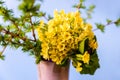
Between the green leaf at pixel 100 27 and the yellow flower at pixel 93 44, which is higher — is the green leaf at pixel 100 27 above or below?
above

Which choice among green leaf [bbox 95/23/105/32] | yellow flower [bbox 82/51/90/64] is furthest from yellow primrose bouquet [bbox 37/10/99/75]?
green leaf [bbox 95/23/105/32]

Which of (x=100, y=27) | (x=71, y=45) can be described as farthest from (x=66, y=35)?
(x=100, y=27)

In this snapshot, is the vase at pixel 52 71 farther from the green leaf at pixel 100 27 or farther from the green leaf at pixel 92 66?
the green leaf at pixel 100 27

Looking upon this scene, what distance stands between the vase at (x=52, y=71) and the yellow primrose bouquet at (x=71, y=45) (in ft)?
0.06

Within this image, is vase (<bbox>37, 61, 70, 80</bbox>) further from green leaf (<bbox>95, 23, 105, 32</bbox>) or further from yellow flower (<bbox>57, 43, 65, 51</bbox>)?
green leaf (<bbox>95, 23, 105, 32</bbox>)

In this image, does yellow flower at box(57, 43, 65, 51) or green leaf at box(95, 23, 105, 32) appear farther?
green leaf at box(95, 23, 105, 32)

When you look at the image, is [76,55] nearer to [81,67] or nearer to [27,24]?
[81,67]

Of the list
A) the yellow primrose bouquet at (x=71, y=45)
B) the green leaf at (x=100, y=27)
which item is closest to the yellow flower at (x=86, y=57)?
the yellow primrose bouquet at (x=71, y=45)

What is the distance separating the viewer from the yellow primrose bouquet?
3.49 ft

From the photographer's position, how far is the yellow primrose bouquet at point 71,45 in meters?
1.06

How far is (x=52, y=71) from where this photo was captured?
1.10 m

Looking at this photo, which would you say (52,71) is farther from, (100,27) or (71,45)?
(100,27)

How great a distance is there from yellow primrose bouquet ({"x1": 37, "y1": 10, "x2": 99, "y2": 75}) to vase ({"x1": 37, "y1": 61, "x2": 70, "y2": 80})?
2cm

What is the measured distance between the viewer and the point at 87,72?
1083mm
